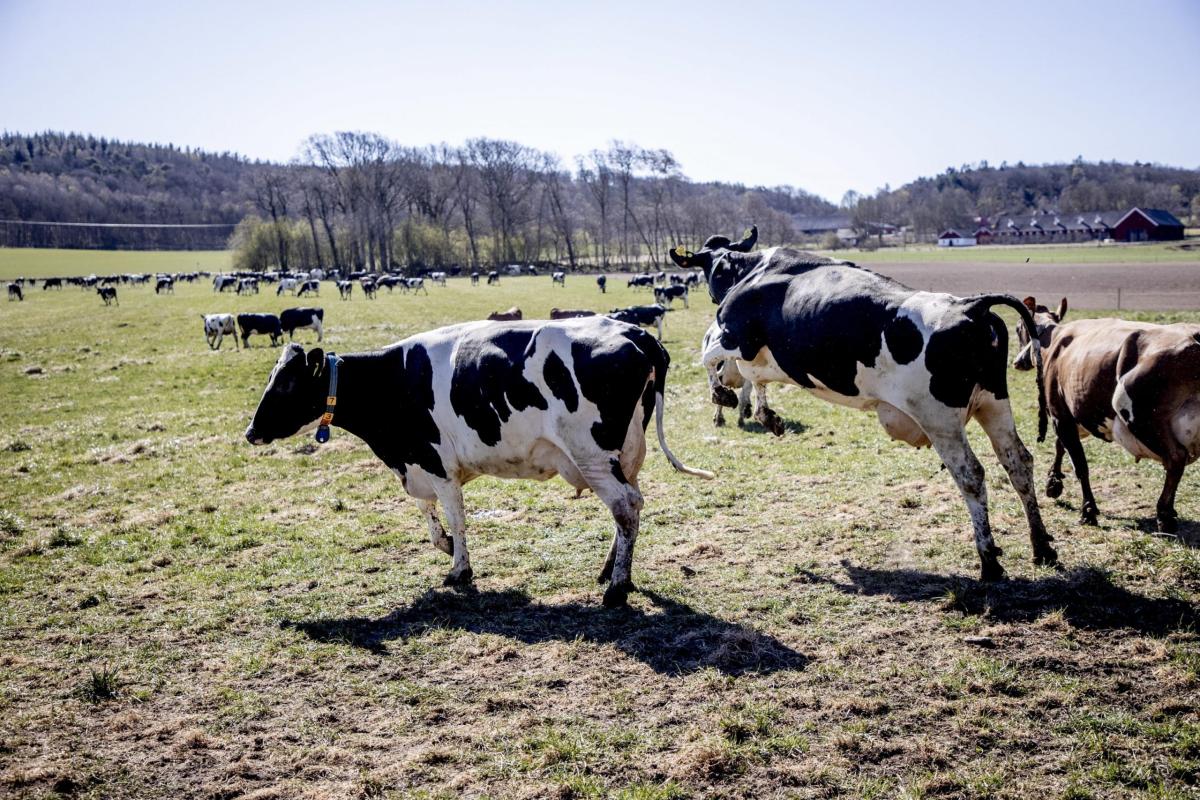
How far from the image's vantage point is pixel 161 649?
680 cm

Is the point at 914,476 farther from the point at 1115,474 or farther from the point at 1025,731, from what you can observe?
the point at 1025,731

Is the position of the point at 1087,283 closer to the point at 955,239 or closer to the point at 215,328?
the point at 215,328

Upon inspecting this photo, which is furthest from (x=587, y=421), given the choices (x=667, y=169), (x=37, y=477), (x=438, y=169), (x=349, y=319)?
(x=438, y=169)

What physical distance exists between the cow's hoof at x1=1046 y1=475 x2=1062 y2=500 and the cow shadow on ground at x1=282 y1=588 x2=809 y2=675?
473 cm

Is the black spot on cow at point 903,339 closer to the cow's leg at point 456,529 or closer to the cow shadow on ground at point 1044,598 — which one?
the cow shadow on ground at point 1044,598

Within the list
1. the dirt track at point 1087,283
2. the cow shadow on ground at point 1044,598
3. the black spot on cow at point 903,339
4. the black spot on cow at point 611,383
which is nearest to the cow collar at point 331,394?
the black spot on cow at point 611,383

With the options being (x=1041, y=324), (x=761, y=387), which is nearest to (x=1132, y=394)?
(x=1041, y=324)

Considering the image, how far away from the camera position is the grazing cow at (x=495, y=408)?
7.27 meters

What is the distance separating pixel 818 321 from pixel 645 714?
4.04m

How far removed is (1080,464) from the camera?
334 inches

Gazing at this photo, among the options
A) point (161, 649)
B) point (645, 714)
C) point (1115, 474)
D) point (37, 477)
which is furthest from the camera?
point (37, 477)

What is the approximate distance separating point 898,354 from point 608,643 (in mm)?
3449

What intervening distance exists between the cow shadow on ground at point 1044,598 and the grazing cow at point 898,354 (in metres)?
0.29

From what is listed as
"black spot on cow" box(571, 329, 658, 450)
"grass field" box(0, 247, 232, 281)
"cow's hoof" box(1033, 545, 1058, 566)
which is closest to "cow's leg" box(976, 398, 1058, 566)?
"cow's hoof" box(1033, 545, 1058, 566)
